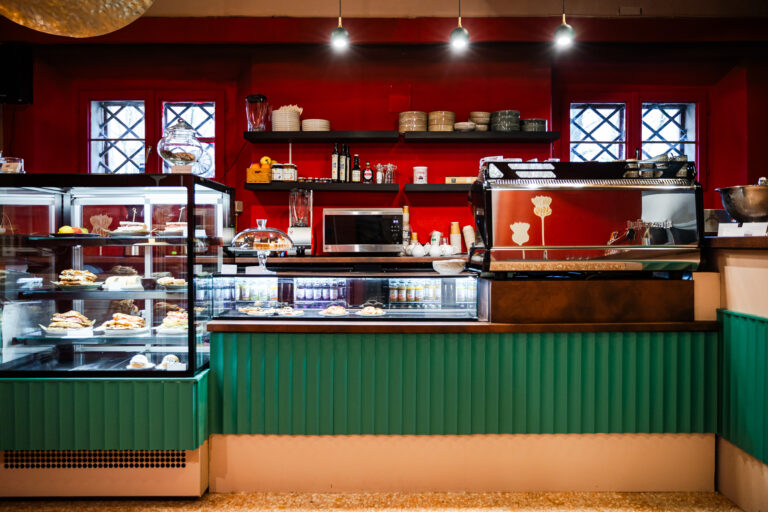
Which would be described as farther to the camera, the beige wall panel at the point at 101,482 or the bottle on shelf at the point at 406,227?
the bottle on shelf at the point at 406,227

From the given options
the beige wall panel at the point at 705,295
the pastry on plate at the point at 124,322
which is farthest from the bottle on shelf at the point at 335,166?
the beige wall panel at the point at 705,295

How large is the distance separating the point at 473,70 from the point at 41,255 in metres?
4.13

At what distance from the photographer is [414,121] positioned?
15.2 feet

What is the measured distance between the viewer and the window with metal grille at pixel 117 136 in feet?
16.8

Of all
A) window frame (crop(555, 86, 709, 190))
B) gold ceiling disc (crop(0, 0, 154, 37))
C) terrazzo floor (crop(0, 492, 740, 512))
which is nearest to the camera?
→ gold ceiling disc (crop(0, 0, 154, 37))

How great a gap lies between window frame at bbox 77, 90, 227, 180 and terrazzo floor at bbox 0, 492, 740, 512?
3.50m

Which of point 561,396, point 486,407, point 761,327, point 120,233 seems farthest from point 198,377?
point 761,327

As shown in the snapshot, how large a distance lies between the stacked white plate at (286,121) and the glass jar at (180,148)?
227 cm

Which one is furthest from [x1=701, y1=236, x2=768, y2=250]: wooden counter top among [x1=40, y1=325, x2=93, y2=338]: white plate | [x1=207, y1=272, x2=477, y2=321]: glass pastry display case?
[x1=40, y1=325, x2=93, y2=338]: white plate

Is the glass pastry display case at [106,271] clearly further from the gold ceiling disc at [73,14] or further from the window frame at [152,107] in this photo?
the window frame at [152,107]

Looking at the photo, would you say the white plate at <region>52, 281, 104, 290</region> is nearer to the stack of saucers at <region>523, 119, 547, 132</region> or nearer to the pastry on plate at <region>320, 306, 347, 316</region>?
the pastry on plate at <region>320, 306, 347, 316</region>

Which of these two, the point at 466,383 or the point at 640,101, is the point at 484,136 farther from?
the point at 466,383

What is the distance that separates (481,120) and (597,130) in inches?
59.5

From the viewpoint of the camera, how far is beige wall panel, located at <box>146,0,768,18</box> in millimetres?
4738
